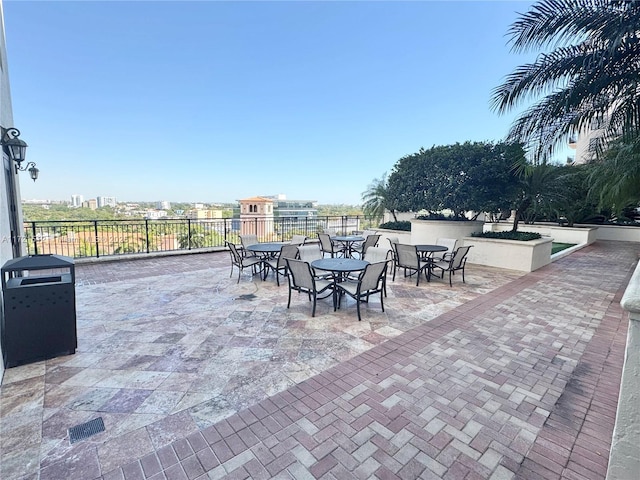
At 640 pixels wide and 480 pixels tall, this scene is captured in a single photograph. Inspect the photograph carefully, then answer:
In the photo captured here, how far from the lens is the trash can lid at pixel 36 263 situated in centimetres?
278

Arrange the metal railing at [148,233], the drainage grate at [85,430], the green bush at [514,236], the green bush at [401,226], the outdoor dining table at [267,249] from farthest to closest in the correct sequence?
the green bush at [401,226]
the green bush at [514,236]
the metal railing at [148,233]
the outdoor dining table at [267,249]
the drainage grate at [85,430]

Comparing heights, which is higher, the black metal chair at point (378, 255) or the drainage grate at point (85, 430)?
the black metal chair at point (378, 255)

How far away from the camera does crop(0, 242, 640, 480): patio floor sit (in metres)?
1.73

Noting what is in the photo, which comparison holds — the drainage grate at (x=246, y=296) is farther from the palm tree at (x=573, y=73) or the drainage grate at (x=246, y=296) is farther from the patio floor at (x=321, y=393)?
the palm tree at (x=573, y=73)

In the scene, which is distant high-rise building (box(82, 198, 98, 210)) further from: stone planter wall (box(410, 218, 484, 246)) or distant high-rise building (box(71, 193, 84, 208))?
stone planter wall (box(410, 218, 484, 246))

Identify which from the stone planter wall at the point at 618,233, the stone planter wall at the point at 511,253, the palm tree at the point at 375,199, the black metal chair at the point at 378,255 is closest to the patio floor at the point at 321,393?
the black metal chair at the point at 378,255

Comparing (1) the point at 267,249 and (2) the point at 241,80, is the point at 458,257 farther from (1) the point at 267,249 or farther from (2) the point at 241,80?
(2) the point at 241,80

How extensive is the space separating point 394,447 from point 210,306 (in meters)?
3.53

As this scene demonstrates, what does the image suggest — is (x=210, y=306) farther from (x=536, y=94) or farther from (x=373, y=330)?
(x=536, y=94)

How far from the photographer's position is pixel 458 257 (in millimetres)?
6086

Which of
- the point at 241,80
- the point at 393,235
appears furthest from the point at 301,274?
the point at 241,80

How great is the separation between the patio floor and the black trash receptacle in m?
0.15

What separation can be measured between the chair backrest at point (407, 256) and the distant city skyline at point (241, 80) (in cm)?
326

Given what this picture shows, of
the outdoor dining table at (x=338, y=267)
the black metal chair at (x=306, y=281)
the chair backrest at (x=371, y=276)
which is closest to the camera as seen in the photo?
the chair backrest at (x=371, y=276)
